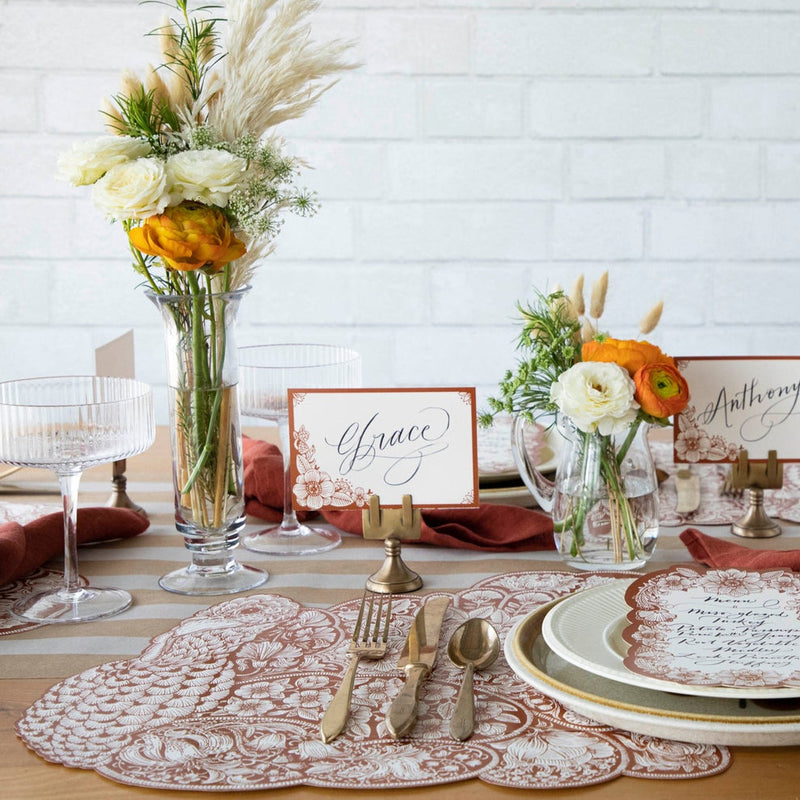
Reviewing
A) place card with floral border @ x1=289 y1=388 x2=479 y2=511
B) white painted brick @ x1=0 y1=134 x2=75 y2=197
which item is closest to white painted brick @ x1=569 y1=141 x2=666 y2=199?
white painted brick @ x1=0 y1=134 x2=75 y2=197

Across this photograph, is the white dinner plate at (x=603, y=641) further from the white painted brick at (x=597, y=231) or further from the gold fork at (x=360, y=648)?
the white painted brick at (x=597, y=231)

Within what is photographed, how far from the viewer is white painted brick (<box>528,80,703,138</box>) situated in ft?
7.82

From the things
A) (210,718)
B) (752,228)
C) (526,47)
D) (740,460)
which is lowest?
(210,718)

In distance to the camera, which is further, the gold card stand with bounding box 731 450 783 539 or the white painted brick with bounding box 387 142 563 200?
the white painted brick with bounding box 387 142 563 200

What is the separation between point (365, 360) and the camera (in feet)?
8.18

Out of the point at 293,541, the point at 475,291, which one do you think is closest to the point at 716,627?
the point at 293,541

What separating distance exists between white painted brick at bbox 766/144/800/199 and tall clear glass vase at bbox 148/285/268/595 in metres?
1.70

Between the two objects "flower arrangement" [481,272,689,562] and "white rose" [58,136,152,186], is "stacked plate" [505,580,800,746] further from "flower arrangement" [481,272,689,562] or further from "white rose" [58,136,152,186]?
"white rose" [58,136,152,186]

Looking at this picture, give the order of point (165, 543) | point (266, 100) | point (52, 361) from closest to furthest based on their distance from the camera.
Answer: point (266, 100), point (165, 543), point (52, 361)

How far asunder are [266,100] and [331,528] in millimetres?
532

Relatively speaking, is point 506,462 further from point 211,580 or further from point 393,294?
point 393,294

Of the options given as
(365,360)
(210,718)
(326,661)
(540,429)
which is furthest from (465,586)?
(365,360)

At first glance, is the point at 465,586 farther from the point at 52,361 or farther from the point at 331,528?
the point at 52,361

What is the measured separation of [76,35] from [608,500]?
1814 millimetres
